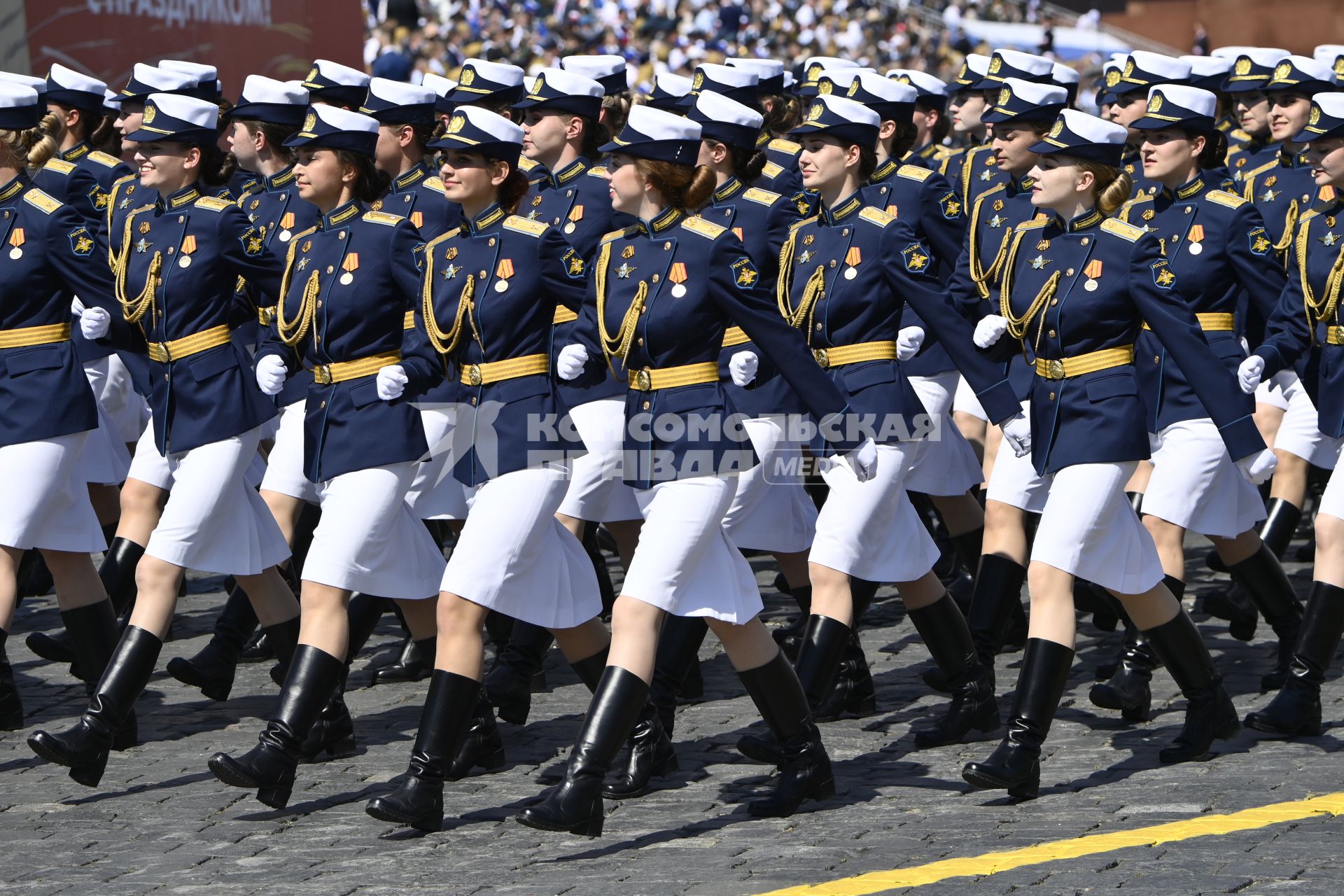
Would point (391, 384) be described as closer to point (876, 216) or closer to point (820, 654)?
point (820, 654)

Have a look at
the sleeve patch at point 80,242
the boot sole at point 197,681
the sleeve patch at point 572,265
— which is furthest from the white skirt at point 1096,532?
the sleeve patch at point 80,242

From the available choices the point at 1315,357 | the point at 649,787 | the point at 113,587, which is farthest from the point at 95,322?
the point at 1315,357

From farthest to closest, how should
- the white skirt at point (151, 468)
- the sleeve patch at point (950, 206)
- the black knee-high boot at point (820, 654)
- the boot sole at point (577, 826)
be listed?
the sleeve patch at point (950, 206), the white skirt at point (151, 468), the black knee-high boot at point (820, 654), the boot sole at point (577, 826)

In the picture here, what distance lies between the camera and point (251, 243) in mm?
6781

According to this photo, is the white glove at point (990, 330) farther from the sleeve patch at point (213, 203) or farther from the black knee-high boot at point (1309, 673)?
the sleeve patch at point (213, 203)

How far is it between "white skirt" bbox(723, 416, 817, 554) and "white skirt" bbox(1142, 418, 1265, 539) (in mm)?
1208

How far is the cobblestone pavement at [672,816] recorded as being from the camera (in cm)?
535

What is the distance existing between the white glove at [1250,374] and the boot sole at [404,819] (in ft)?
9.67

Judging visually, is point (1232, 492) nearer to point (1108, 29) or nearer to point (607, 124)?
point (607, 124)

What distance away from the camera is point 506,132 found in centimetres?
635

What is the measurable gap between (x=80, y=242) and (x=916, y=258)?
2728 millimetres

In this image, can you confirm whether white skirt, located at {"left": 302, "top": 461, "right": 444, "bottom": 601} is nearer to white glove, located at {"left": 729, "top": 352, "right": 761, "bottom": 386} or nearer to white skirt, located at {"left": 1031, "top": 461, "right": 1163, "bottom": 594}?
white glove, located at {"left": 729, "top": 352, "right": 761, "bottom": 386}

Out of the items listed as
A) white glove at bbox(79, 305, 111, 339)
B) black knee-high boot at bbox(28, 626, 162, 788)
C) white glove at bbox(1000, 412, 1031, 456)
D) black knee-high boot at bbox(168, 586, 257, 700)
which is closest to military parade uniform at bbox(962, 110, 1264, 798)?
white glove at bbox(1000, 412, 1031, 456)

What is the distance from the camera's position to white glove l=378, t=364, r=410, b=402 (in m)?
6.14
